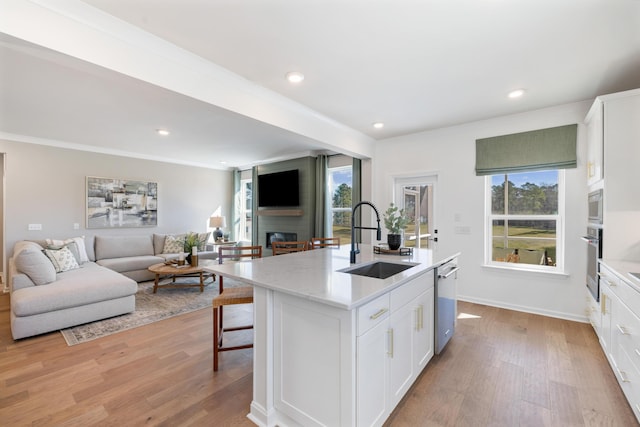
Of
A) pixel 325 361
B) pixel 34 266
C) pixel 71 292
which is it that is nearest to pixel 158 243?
pixel 34 266

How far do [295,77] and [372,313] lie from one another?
7.59 feet

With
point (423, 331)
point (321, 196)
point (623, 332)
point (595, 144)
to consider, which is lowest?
point (423, 331)

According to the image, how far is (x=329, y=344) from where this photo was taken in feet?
4.64

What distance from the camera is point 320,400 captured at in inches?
58.0

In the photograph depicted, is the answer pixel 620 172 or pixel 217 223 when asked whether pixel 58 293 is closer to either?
pixel 217 223

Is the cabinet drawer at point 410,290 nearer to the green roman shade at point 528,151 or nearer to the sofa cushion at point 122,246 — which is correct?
the green roman shade at point 528,151

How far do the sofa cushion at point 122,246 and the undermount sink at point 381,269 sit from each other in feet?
16.9

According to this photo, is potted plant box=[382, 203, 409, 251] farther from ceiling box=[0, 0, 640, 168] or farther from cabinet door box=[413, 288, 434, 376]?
ceiling box=[0, 0, 640, 168]

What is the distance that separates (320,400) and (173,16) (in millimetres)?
2606

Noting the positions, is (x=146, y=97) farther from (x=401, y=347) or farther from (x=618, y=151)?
(x=618, y=151)

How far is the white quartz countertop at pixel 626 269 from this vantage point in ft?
5.74

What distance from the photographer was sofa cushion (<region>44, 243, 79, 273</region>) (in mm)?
3836

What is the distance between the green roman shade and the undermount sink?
251 centimetres

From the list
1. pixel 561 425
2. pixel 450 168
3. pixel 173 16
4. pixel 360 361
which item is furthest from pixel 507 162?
pixel 173 16
